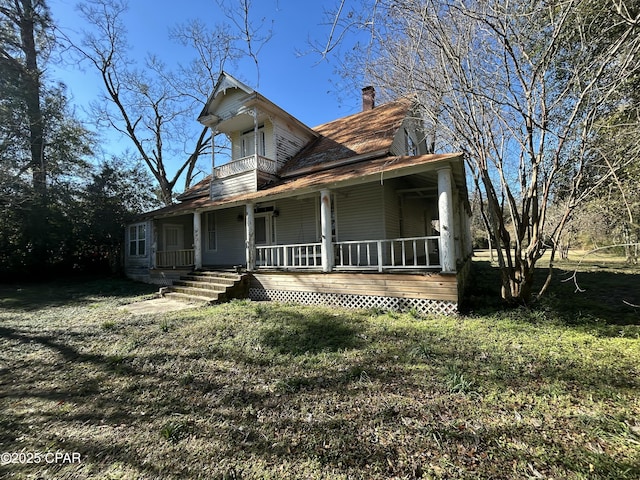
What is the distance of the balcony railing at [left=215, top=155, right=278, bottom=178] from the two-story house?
49 mm

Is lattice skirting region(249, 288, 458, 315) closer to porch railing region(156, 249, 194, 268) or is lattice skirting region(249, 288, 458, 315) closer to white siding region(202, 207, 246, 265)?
white siding region(202, 207, 246, 265)

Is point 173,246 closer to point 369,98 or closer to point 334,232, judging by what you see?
point 334,232

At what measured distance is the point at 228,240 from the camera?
524 inches

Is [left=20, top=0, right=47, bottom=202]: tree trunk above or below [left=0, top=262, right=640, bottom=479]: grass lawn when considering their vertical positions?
above

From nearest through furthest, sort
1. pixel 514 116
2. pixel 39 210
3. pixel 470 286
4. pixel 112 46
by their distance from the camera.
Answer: pixel 514 116
pixel 470 286
pixel 39 210
pixel 112 46

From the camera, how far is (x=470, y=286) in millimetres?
9648

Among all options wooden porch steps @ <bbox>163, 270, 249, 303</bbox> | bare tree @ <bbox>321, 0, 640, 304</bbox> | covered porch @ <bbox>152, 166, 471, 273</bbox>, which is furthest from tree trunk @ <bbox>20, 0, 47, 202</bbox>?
bare tree @ <bbox>321, 0, 640, 304</bbox>

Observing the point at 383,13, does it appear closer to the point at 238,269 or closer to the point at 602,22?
the point at 602,22

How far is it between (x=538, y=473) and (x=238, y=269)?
877cm

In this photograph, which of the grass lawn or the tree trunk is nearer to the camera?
the grass lawn

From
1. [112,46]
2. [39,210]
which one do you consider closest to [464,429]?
[39,210]

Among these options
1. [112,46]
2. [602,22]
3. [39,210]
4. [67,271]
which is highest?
[112,46]

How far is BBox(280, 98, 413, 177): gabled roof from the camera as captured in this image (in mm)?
10320

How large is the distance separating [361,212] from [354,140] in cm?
354
